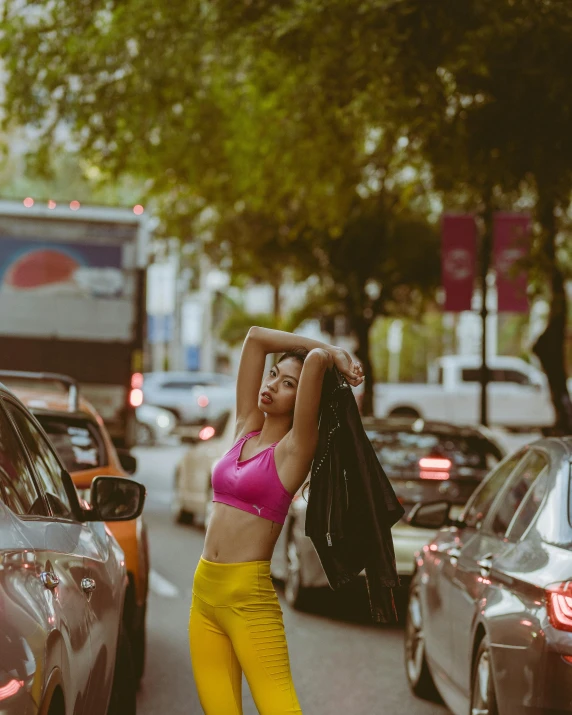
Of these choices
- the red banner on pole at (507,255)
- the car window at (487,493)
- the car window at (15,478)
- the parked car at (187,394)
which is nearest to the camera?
the car window at (15,478)

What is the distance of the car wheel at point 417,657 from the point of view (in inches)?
313

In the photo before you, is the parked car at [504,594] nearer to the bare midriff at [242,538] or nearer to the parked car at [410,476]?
the bare midriff at [242,538]

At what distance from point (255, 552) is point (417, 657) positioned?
3577mm

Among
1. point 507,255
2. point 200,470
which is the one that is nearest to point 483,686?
point 200,470

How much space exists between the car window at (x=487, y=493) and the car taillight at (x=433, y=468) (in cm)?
353

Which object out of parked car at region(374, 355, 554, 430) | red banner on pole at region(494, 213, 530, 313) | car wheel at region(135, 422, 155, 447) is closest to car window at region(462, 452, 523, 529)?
red banner on pole at region(494, 213, 530, 313)

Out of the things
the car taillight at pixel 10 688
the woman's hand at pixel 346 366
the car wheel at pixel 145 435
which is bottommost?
the car wheel at pixel 145 435

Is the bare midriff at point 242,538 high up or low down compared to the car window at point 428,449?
up

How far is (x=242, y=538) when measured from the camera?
4711 mm

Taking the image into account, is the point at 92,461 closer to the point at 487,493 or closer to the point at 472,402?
the point at 487,493

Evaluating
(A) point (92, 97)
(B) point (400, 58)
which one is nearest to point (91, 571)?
(B) point (400, 58)

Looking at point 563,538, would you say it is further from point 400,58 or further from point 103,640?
point 400,58

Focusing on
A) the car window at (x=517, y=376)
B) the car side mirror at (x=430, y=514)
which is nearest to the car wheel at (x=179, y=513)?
the car side mirror at (x=430, y=514)

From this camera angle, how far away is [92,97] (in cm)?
1485
